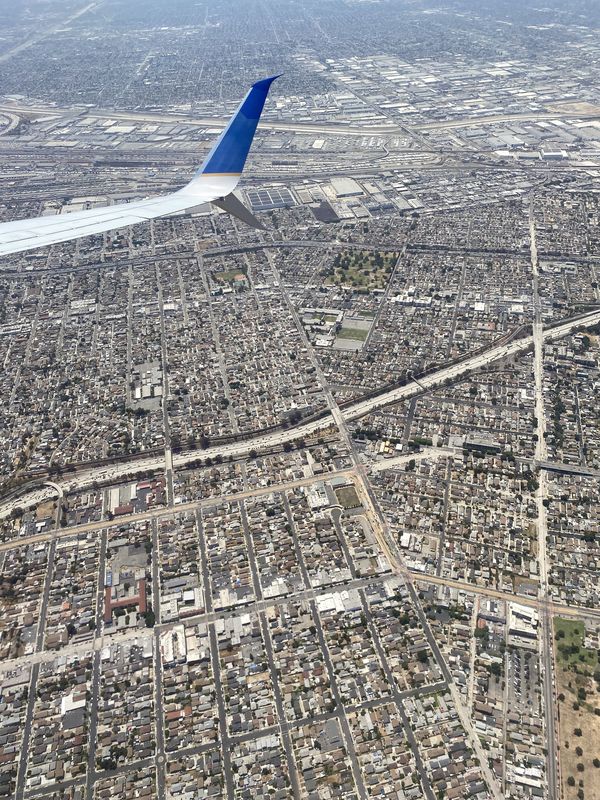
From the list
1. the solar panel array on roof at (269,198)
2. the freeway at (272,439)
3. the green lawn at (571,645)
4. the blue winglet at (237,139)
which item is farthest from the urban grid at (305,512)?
the blue winglet at (237,139)

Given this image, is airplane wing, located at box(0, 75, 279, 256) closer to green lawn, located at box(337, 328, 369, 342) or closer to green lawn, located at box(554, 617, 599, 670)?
green lawn, located at box(337, 328, 369, 342)

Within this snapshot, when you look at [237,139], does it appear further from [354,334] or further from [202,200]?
[354,334]

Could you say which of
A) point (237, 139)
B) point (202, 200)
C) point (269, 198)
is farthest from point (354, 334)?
point (269, 198)

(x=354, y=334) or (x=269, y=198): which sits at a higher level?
(x=269, y=198)

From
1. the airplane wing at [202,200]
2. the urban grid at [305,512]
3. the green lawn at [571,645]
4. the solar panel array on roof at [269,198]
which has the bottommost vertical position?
the green lawn at [571,645]

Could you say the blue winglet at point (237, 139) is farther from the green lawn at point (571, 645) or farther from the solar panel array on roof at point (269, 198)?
the solar panel array on roof at point (269, 198)

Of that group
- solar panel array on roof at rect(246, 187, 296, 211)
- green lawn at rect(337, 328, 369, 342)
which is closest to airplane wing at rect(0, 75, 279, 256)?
green lawn at rect(337, 328, 369, 342)
